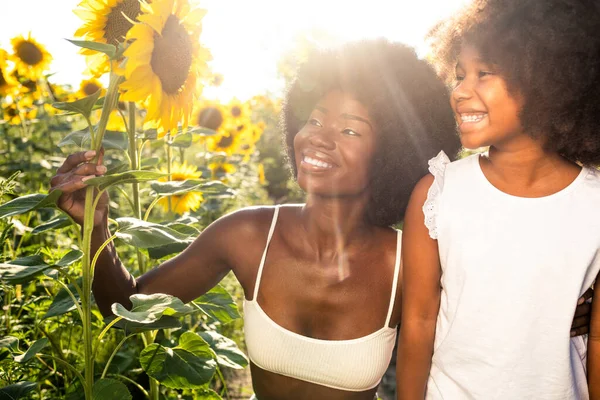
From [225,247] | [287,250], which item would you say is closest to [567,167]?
[287,250]

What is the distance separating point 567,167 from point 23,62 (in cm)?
323

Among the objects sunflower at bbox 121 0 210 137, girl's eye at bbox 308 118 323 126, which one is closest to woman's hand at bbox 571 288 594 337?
girl's eye at bbox 308 118 323 126

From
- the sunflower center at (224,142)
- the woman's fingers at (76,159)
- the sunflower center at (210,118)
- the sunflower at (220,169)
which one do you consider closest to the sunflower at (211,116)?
the sunflower center at (210,118)

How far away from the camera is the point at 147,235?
1196mm

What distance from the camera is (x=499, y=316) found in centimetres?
147

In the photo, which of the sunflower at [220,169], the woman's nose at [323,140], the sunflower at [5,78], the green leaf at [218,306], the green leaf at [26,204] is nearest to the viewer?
the green leaf at [26,204]

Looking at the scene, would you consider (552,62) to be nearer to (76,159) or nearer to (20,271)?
(76,159)

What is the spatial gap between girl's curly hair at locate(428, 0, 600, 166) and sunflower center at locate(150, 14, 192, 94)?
2.39ft

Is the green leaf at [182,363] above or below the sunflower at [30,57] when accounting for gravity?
below

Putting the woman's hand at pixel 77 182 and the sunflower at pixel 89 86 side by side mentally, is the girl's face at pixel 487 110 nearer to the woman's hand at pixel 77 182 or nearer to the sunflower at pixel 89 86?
the woman's hand at pixel 77 182

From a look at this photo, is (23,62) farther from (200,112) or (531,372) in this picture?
(531,372)

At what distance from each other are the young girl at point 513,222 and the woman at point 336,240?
0.25 metres

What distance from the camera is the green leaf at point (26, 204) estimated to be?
3.63 feet

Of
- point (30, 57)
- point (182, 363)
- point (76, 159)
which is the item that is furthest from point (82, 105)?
point (30, 57)
